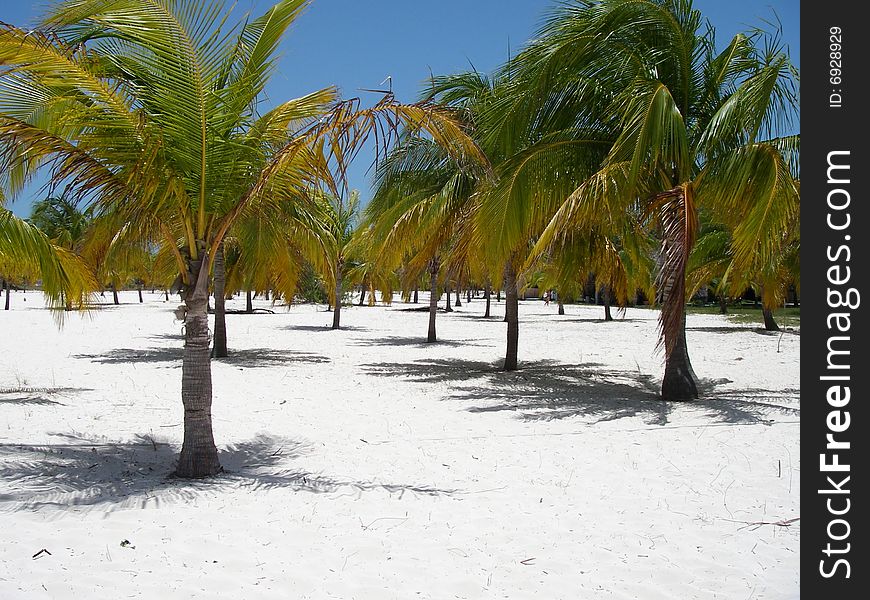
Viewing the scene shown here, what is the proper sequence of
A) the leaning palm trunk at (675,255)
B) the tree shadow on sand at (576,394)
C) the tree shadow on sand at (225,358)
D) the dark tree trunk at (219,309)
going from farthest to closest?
the dark tree trunk at (219,309) < the tree shadow on sand at (225,358) < the tree shadow on sand at (576,394) < the leaning palm trunk at (675,255)

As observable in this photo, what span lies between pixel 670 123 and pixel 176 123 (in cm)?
540

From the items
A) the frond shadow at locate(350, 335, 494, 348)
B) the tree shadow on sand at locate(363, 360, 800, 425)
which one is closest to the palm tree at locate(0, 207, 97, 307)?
the tree shadow on sand at locate(363, 360, 800, 425)

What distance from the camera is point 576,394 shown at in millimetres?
9930

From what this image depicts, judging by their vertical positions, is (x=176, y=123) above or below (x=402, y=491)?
above

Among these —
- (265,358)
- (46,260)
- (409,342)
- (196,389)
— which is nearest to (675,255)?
(196,389)

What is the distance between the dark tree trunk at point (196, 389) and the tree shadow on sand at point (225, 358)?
7855 millimetres

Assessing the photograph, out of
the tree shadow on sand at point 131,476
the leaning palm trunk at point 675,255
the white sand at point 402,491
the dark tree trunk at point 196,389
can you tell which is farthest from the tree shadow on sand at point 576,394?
the dark tree trunk at point 196,389

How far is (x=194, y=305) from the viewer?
514 cm

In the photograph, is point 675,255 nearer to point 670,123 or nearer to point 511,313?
point 670,123

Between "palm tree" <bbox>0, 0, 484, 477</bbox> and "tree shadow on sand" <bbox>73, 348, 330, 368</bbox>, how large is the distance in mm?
8006

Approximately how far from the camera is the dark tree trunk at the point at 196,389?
203 inches
